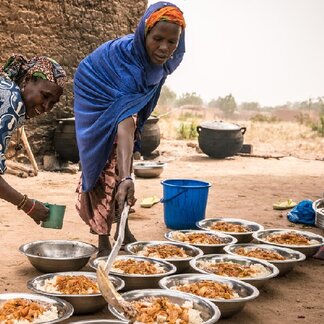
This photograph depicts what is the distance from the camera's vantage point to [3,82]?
269cm

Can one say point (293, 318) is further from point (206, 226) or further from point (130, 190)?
point (206, 226)

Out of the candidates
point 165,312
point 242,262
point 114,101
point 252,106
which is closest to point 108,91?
point 114,101

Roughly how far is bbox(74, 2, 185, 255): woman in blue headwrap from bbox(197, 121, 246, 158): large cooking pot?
767 cm

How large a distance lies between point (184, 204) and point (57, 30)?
5011 mm

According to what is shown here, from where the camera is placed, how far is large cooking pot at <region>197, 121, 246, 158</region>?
11664 millimetres

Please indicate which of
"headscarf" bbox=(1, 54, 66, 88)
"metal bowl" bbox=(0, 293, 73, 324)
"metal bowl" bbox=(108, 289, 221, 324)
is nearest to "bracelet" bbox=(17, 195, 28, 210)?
"metal bowl" bbox=(0, 293, 73, 324)

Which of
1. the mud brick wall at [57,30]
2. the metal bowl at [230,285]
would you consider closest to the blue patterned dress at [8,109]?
the metal bowl at [230,285]

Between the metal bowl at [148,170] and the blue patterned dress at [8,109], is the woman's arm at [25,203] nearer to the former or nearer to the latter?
the blue patterned dress at [8,109]

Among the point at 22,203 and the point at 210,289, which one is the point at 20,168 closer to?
the point at 22,203

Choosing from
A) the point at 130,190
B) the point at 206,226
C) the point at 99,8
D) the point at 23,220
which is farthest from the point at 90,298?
the point at 99,8

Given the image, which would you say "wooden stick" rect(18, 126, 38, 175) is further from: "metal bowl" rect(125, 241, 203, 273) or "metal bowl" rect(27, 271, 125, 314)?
"metal bowl" rect(27, 271, 125, 314)

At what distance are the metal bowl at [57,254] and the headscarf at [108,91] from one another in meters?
0.44

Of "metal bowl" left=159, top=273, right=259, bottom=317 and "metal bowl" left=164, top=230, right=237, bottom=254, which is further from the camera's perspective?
"metal bowl" left=164, top=230, right=237, bottom=254

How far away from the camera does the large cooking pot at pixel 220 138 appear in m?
11.7
